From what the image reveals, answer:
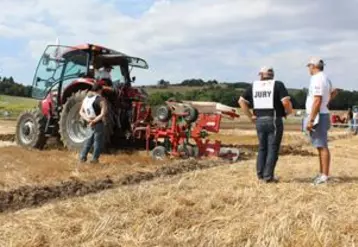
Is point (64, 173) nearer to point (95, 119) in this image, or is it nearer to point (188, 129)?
point (95, 119)

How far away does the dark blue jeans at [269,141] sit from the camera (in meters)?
8.56

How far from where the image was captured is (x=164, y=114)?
1287 centimetres

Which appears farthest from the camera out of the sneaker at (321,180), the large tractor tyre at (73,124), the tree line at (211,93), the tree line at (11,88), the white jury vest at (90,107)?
the tree line at (11,88)

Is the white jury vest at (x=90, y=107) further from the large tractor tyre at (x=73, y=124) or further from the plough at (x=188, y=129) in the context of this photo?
the large tractor tyre at (x=73, y=124)

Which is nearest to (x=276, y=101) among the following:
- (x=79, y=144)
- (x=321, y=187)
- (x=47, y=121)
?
(x=321, y=187)

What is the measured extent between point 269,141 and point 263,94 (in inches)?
26.0

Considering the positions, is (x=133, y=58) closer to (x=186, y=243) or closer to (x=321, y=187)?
(x=321, y=187)

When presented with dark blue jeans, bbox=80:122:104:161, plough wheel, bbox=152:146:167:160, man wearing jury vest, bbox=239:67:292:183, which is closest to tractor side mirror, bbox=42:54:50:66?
dark blue jeans, bbox=80:122:104:161

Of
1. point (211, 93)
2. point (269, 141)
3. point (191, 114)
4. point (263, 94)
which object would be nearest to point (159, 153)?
point (191, 114)

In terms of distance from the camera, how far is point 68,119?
13.9 meters

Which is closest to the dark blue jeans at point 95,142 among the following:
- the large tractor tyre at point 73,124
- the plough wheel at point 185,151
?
the plough wheel at point 185,151

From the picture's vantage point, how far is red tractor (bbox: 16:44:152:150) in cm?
1370

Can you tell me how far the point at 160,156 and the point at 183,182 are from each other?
4.23 metres

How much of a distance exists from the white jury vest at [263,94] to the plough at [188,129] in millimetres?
3773
